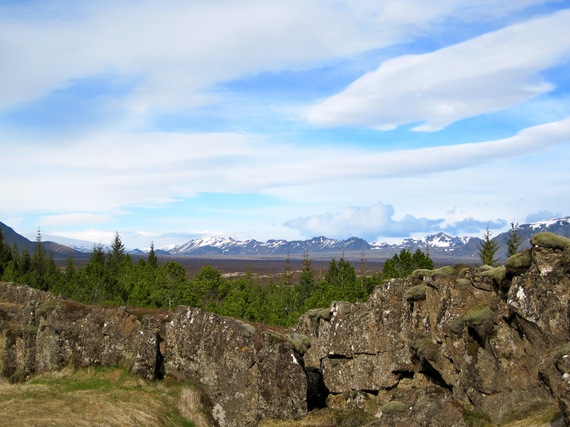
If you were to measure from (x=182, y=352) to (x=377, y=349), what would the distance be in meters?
15.1

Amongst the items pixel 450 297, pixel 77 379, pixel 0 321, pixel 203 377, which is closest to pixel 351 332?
pixel 450 297

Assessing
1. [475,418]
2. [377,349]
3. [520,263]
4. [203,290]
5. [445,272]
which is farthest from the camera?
[203,290]

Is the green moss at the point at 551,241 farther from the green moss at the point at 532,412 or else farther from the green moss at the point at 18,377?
the green moss at the point at 18,377

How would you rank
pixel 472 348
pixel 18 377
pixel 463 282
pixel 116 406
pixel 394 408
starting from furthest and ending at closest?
1. pixel 18 377
2. pixel 463 282
3. pixel 116 406
4. pixel 472 348
5. pixel 394 408

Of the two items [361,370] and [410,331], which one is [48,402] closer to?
[361,370]

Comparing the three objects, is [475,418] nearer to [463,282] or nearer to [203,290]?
[463,282]

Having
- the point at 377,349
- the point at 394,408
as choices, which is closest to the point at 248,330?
the point at 377,349

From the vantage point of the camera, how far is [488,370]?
35.3m

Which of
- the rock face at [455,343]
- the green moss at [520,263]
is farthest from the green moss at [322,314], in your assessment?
the green moss at [520,263]

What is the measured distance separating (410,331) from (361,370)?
5.02m

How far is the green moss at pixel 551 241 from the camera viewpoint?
32344mm

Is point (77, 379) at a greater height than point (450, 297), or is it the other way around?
point (450, 297)

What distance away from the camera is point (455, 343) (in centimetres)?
3909

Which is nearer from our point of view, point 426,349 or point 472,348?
point 472,348
